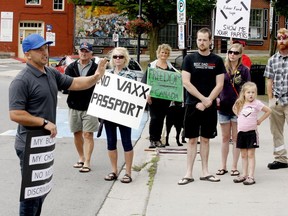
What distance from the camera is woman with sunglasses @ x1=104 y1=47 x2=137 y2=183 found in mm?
8320

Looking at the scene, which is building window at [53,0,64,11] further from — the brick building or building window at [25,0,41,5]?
building window at [25,0,41,5]

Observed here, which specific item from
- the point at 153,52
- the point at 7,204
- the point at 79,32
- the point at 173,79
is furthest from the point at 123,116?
the point at 79,32

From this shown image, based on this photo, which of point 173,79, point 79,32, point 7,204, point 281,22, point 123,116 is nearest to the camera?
point 7,204

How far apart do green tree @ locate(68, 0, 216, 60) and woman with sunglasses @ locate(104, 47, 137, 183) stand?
97.8 ft

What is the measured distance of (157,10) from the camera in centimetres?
3934

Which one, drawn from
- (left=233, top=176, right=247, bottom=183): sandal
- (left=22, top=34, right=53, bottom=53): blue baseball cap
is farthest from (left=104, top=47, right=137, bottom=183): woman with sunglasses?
(left=22, top=34, right=53, bottom=53): blue baseball cap

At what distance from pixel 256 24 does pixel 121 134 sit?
4853 cm

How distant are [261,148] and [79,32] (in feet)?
133

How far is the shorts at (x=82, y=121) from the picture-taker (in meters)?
9.03

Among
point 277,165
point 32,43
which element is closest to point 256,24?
point 277,165

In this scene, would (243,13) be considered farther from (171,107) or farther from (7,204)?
(7,204)

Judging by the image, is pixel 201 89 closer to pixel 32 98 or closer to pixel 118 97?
pixel 118 97

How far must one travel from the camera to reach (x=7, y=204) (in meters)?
7.18

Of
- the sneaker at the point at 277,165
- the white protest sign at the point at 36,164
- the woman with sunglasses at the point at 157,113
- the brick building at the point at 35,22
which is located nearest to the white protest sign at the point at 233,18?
the woman with sunglasses at the point at 157,113
